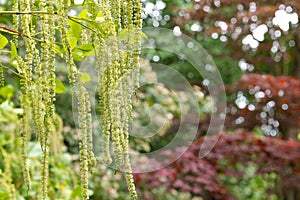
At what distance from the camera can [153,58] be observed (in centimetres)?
603

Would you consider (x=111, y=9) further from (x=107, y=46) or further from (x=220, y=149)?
(x=220, y=149)

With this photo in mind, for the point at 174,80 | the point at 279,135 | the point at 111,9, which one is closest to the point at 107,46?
the point at 111,9

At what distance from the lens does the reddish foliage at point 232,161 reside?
3.73m

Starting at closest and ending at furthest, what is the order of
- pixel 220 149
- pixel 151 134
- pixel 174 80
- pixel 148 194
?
pixel 220 149 → pixel 148 194 → pixel 151 134 → pixel 174 80

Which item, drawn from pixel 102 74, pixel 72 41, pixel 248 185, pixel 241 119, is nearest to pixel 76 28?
pixel 72 41

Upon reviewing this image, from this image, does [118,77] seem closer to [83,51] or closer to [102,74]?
[102,74]

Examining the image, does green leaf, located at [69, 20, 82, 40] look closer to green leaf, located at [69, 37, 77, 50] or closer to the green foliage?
green leaf, located at [69, 37, 77, 50]

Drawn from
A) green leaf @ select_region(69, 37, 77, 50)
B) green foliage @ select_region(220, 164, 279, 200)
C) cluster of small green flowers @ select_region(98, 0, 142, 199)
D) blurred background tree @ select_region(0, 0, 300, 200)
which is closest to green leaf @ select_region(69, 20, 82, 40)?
green leaf @ select_region(69, 37, 77, 50)

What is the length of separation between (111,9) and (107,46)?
0.06 meters

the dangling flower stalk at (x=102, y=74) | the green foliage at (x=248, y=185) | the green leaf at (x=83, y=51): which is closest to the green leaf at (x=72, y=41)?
the green leaf at (x=83, y=51)

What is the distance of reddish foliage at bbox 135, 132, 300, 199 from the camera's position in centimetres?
373

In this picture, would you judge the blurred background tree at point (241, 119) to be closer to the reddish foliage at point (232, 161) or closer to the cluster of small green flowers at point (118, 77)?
the reddish foliage at point (232, 161)

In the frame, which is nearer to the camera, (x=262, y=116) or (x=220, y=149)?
(x=220, y=149)

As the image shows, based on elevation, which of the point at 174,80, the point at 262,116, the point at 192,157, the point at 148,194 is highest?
the point at 174,80
